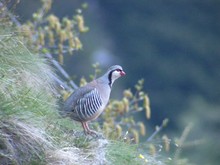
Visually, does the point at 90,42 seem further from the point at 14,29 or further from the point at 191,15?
the point at 14,29

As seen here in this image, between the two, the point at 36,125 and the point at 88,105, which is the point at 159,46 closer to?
the point at 88,105

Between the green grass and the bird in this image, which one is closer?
the green grass

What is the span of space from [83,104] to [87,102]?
0.15 feet

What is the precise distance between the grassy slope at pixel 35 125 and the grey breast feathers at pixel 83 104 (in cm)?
12

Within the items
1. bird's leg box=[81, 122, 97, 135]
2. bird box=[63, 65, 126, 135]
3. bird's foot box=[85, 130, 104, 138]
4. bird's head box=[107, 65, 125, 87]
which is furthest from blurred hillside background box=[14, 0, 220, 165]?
bird's foot box=[85, 130, 104, 138]

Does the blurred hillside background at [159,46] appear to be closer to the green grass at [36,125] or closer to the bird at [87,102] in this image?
the bird at [87,102]

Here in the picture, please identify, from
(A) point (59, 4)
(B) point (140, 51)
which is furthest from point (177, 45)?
(A) point (59, 4)

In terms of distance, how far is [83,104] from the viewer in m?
10.3

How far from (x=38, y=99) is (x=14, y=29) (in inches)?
39.1

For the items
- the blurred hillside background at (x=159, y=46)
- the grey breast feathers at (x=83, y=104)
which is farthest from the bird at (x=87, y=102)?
the blurred hillside background at (x=159, y=46)

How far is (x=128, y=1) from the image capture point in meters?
34.1

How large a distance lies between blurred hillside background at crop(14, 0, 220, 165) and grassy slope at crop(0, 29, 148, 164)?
14844 mm

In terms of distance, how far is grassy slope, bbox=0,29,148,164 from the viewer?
8320 mm

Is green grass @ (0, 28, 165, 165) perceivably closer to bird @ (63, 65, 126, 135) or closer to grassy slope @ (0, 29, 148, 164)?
grassy slope @ (0, 29, 148, 164)
